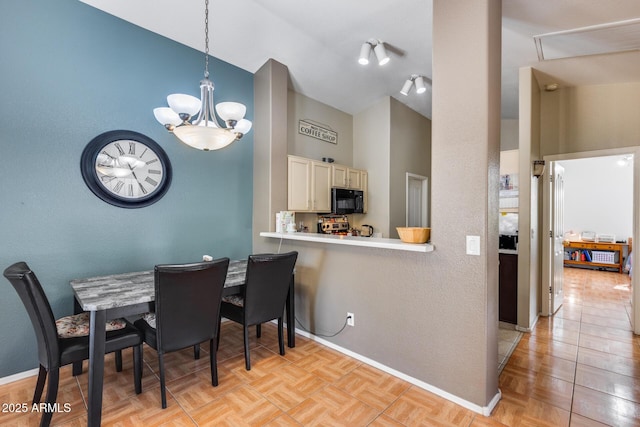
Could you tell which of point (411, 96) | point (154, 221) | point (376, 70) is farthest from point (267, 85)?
point (411, 96)

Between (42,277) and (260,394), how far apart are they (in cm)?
197

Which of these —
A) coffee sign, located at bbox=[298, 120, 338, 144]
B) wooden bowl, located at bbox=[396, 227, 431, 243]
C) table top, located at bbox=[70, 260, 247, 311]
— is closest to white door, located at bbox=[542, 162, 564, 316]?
wooden bowl, located at bbox=[396, 227, 431, 243]

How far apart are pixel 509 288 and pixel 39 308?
13.8ft

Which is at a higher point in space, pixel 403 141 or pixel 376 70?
pixel 376 70

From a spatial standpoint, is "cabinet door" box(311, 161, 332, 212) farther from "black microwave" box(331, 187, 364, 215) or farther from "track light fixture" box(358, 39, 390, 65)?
"track light fixture" box(358, 39, 390, 65)

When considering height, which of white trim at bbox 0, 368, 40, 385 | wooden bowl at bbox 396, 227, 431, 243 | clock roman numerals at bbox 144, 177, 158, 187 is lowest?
white trim at bbox 0, 368, 40, 385

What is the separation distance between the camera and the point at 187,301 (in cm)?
196

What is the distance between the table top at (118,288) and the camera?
179 centimetres

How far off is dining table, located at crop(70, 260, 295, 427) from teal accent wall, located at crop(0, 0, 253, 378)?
0.36 meters

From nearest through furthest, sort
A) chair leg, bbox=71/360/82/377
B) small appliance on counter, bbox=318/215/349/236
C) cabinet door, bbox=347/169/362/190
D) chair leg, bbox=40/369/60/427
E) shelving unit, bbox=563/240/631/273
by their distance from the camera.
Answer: chair leg, bbox=40/369/60/427
chair leg, bbox=71/360/82/377
small appliance on counter, bbox=318/215/349/236
cabinet door, bbox=347/169/362/190
shelving unit, bbox=563/240/631/273

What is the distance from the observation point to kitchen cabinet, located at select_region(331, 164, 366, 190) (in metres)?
4.36

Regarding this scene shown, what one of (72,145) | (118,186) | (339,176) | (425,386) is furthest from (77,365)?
(339,176)

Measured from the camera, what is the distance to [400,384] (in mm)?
2219

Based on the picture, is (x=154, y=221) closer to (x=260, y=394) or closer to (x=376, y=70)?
(x=260, y=394)
